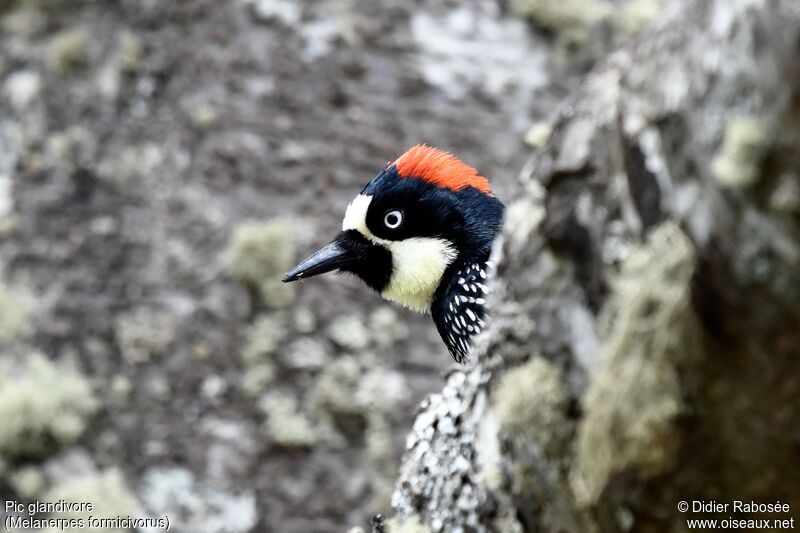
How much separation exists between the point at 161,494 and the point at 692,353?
2639 millimetres

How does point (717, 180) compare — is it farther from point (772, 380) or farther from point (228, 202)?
point (228, 202)

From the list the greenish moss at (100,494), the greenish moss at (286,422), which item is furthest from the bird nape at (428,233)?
the greenish moss at (100,494)

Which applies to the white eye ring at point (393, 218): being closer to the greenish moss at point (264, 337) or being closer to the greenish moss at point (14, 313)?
the greenish moss at point (264, 337)

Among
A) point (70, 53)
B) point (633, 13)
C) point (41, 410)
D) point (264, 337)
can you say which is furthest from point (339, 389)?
point (633, 13)

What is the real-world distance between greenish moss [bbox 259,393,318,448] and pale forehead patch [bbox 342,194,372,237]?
74 cm

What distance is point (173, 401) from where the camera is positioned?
3650 mm

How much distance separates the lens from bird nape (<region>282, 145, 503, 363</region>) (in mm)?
3178

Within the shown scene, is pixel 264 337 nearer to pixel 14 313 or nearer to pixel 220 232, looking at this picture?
pixel 220 232

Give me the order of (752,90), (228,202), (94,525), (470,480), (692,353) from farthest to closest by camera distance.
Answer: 1. (228,202)
2. (94,525)
3. (470,480)
4. (692,353)
5. (752,90)

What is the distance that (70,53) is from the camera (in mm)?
4117

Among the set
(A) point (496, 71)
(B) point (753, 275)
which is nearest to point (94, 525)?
(A) point (496, 71)

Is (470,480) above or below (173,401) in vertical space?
below

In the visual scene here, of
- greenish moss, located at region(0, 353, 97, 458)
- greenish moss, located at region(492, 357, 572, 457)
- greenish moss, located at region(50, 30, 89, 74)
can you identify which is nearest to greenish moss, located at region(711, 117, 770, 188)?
greenish moss, located at region(492, 357, 572, 457)

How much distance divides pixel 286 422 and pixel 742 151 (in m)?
2.67
